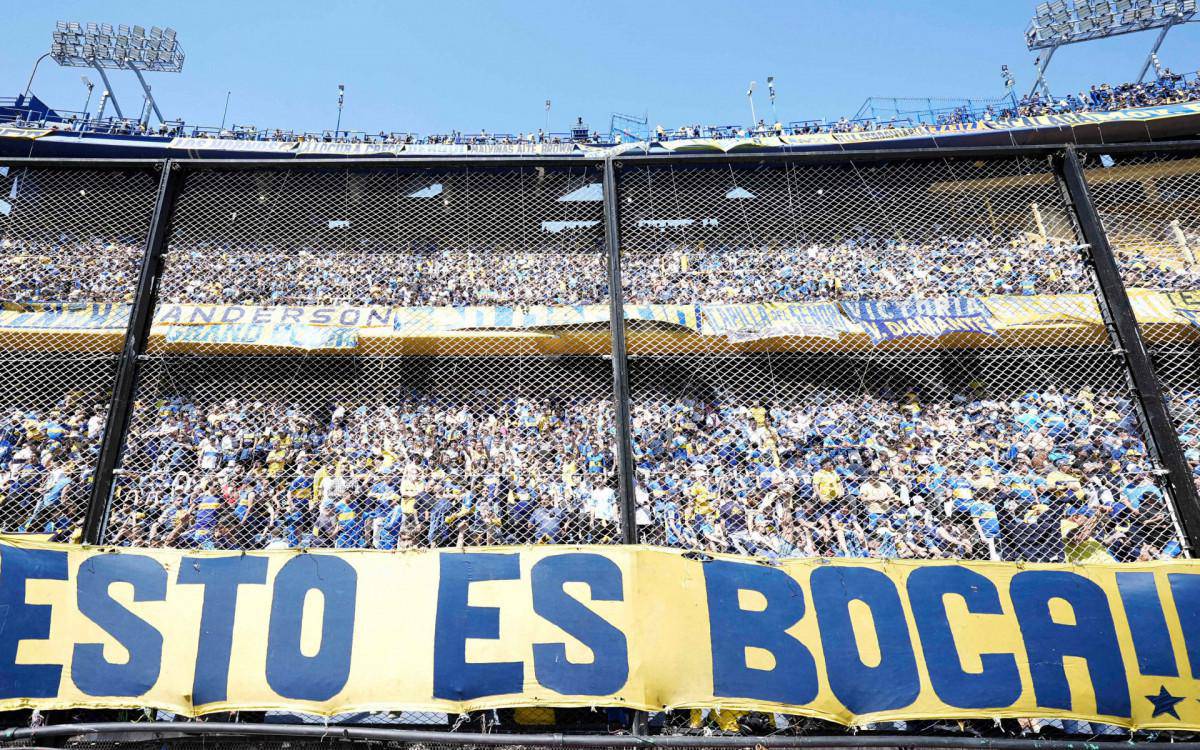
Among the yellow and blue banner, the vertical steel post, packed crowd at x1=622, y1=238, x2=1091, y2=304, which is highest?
packed crowd at x1=622, y1=238, x2=1091, y2=304

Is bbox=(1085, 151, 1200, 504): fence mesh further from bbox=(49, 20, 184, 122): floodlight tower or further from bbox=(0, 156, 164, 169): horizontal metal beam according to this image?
bbox=(49, 20, 184, 122): floodlight tower

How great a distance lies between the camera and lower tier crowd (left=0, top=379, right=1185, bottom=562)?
694 centimetres

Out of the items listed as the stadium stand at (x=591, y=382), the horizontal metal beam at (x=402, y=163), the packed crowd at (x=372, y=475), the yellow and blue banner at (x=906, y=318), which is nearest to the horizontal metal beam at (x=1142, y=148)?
the stadium stand at (x=591, y=382)

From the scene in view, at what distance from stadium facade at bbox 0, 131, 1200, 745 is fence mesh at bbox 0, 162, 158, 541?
0.10 meters

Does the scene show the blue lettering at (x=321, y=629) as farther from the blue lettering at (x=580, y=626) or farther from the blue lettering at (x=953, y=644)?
the blue lettering at (x=953, y=644)

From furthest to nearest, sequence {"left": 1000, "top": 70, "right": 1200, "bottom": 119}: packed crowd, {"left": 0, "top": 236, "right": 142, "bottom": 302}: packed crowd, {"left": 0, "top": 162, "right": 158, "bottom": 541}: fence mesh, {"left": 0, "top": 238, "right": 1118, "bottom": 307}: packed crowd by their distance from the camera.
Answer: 1. {"left": 1000, "top": 70, "right": 1200, "bottom": 119}: packed crowd
2. {"left": 0, "top": 238, "right": 1118, "bottom": 307}: packed crowd
3. {"left": 0, "top": 236, "right": 142, "bottom": 302}: packed crowd
4. {"left": 0, "top": 162, "right": 158, "bottom": 541}: fence mesh

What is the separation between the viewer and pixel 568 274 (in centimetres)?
1362

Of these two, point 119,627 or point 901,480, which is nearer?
point 119,627

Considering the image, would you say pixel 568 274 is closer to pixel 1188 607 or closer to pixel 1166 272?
pixel 1188 607

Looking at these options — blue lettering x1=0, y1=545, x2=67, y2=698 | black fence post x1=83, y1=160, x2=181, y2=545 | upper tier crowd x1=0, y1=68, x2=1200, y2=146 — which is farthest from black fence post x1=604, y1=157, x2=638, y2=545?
upper tier crowd x1=0, y1=68, x2=1200, y2=146

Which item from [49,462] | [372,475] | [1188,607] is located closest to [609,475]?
[372,475]

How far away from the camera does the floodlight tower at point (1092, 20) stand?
2736 centimetres

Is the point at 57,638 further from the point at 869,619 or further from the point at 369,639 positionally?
the point at 869,619

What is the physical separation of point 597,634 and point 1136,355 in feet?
9.93
